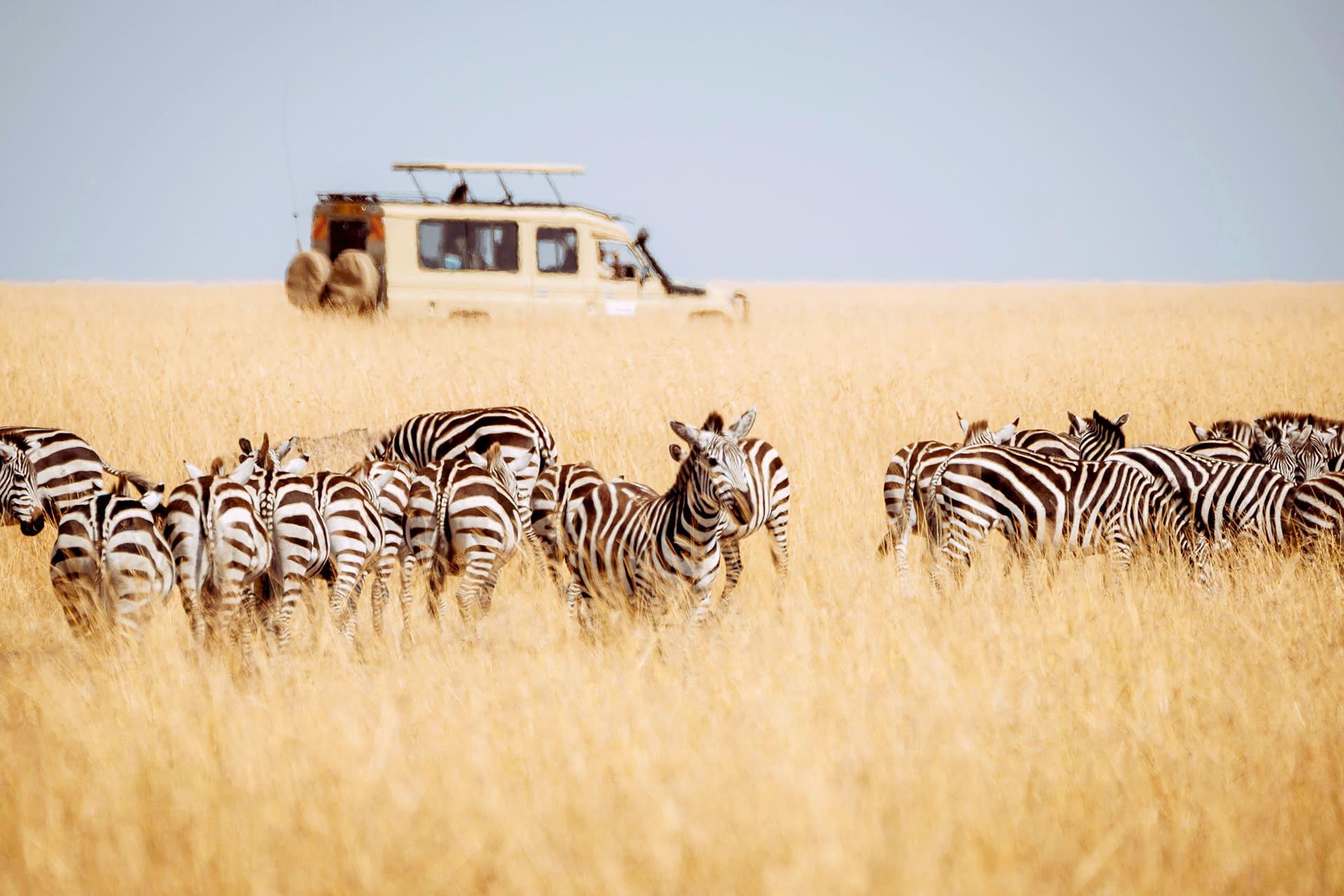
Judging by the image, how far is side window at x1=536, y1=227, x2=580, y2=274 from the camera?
2014 centimetres

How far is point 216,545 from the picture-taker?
6141mm

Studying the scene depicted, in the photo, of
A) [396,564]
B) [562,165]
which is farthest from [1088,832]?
[562,165]

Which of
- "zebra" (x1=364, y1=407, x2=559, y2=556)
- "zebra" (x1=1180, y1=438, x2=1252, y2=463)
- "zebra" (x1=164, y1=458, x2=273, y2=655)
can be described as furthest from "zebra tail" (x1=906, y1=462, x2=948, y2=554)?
"zebra" (x1=164, y1=458, x2=273, y2=655)

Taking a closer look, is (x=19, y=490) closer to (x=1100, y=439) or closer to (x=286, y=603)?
(x=286, y=603)

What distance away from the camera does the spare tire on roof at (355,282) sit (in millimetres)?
19609

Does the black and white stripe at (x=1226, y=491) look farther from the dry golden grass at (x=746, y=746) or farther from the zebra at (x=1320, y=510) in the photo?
the dry golden grass at (x=746, y=746)

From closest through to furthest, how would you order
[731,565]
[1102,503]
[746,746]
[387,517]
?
1. [746,746]
2. [387,517]
3. [1102,503]
4. [731,565]

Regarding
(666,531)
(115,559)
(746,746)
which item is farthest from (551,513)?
(746,746)

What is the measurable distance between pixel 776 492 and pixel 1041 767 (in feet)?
12.7

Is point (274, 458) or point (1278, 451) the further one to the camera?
point (1278, 451)

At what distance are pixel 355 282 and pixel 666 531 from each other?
14.7m

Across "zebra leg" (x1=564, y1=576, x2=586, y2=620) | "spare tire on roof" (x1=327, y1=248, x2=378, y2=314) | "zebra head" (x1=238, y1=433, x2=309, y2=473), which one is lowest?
"zebra leg" (x1=564, y1=576, x2=586, y2=620)

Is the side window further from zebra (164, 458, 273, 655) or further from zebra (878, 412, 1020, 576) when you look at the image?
zebra (164, 458, 273, 655)

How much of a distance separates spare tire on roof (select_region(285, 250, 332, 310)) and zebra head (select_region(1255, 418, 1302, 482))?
15668mm
